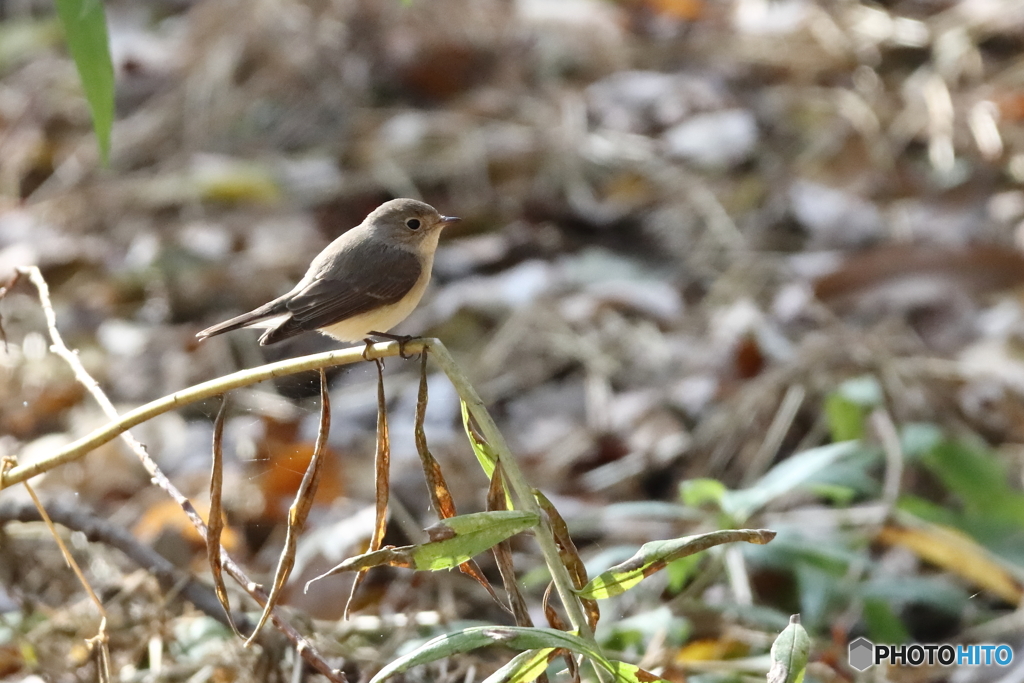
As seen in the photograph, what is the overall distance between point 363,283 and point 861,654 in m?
1.62

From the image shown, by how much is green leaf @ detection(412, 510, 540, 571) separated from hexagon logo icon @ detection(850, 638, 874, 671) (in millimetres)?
1546

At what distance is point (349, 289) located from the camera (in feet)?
7.59

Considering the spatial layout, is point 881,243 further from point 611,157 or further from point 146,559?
point 146,559

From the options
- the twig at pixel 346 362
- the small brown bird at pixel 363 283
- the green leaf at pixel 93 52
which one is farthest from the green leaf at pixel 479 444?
the green leaf at pixel 93 52

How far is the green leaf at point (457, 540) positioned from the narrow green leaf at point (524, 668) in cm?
19

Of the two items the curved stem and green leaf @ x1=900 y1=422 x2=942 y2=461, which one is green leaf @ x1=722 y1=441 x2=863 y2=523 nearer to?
green leaf @ x1=900 y1=422 x2=942 y2=461

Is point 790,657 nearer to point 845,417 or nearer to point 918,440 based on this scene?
point 918,440

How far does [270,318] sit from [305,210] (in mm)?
3436

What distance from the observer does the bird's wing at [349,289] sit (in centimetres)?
215

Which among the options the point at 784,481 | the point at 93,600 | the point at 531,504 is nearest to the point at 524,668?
the point at 531,504

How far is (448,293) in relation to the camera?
4.89 meters

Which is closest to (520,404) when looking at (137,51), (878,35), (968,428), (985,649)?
(968,428)

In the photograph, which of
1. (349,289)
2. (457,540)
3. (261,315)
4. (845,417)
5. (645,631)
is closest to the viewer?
(457,540)

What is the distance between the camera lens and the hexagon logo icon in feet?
8.55
